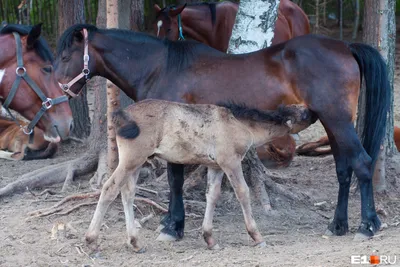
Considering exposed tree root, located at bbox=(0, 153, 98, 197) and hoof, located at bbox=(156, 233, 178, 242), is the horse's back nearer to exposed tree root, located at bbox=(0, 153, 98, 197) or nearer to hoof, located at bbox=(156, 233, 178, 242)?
exposed tree root, located at bbox=(0, 153, 98, 197)

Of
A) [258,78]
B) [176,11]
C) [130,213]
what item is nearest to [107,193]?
[130,213]

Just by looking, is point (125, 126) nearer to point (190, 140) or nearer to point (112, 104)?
point (190, 140)

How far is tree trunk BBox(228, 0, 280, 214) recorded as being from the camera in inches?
279

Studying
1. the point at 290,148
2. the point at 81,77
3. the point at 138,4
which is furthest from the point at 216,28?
the point at 81,77

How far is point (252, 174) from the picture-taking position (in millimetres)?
7207

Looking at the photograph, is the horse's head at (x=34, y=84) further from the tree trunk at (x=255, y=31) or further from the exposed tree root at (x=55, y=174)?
the tree trunk at (x=255, y=31)

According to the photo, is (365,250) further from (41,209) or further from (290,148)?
(290,148)

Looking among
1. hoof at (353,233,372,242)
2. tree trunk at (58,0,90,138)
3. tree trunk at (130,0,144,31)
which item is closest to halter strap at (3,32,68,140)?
hoof at (353,233,372,242)

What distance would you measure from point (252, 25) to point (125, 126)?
2283mm

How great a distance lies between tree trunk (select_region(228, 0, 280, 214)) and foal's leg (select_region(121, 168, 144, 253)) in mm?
1876

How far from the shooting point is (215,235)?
6227mm

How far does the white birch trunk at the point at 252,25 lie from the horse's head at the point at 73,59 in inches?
65.0

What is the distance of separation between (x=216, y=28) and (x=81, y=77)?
4974mm

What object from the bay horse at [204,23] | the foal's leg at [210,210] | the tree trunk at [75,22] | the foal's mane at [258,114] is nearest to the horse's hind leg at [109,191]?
the foal's leg at [210,210]
